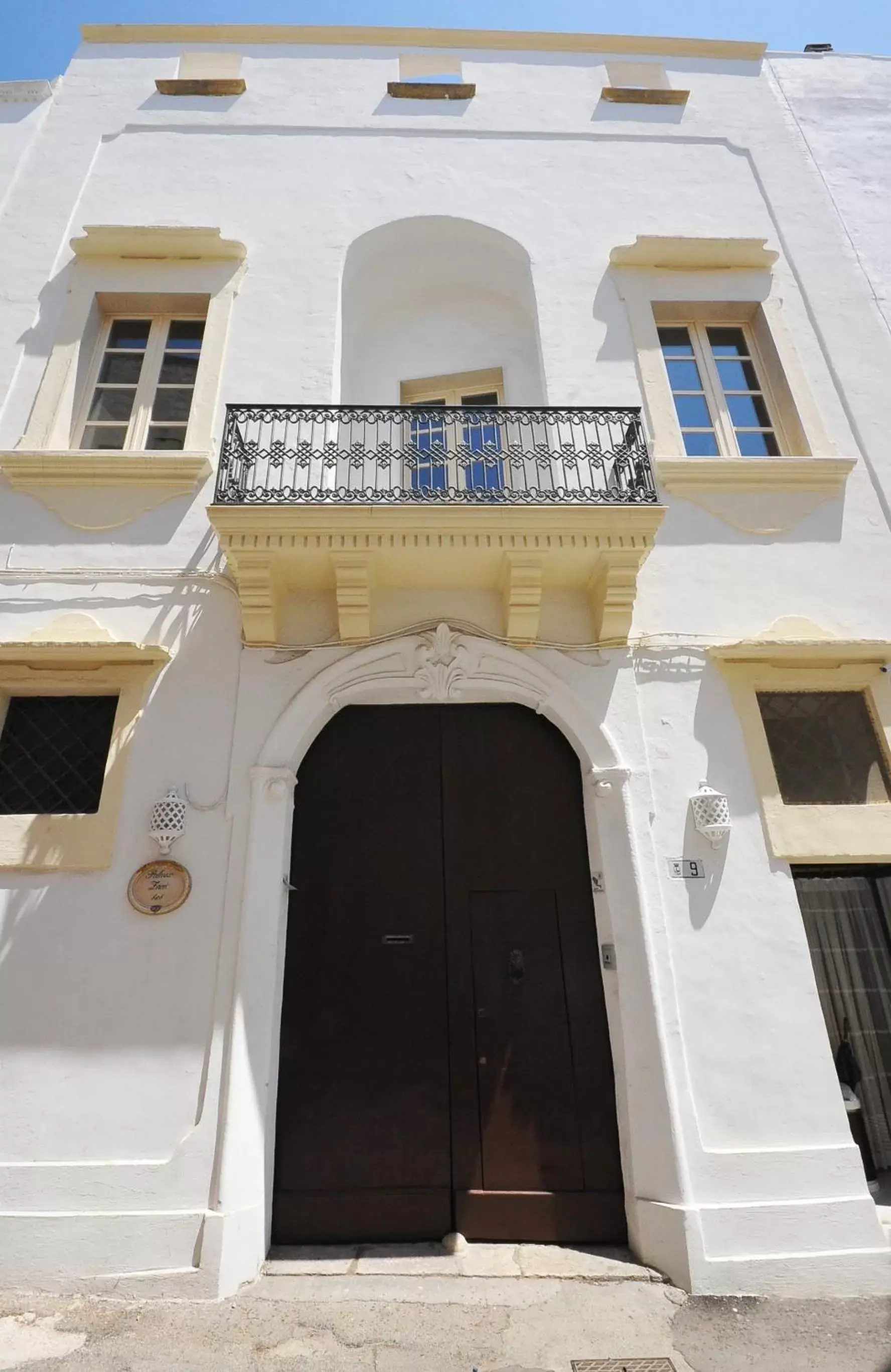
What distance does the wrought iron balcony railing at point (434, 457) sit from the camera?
17.7ft

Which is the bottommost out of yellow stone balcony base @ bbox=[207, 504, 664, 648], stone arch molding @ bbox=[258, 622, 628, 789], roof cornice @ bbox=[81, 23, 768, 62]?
stone arch molding @ bbox=[258, 622, 628, 789]

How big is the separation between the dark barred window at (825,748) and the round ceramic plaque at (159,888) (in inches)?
159

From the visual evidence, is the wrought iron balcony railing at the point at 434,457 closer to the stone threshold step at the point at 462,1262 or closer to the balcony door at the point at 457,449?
the balcony door at the point at 457,449

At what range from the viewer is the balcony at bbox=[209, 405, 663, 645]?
5.23m

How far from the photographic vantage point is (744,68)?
9109 mm

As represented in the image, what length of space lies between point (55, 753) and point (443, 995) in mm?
3132

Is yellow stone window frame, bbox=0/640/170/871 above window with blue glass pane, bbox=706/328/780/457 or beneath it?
beneath

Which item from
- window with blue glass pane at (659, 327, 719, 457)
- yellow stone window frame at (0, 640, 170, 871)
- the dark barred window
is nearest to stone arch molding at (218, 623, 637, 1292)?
yellow stone window frame at (0, 640, 170, 871)

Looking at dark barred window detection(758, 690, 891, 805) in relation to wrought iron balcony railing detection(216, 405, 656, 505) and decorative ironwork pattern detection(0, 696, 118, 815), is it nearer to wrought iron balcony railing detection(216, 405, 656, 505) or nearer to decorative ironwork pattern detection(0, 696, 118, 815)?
wrought iron balcony railing detection(216, 405, 656, 505)

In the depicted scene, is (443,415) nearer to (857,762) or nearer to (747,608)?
(747,608)

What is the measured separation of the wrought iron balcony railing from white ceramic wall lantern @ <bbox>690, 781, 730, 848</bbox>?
2101 millimetres

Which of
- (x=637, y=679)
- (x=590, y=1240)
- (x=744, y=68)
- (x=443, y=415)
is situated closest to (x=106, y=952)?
(x=590, y=1240)

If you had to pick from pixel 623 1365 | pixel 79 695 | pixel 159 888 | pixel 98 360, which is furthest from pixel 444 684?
pixel 98 360

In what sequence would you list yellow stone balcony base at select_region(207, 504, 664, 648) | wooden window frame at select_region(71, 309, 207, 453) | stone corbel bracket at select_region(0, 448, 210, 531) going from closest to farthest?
1. yellow stone balcony base at select_region(207, 504, 664, 648)
2. stone corbel bracket at select_region(0, 448, 210, 531)
3. wooden window frame at select_region(71, 309, 207, 453)
